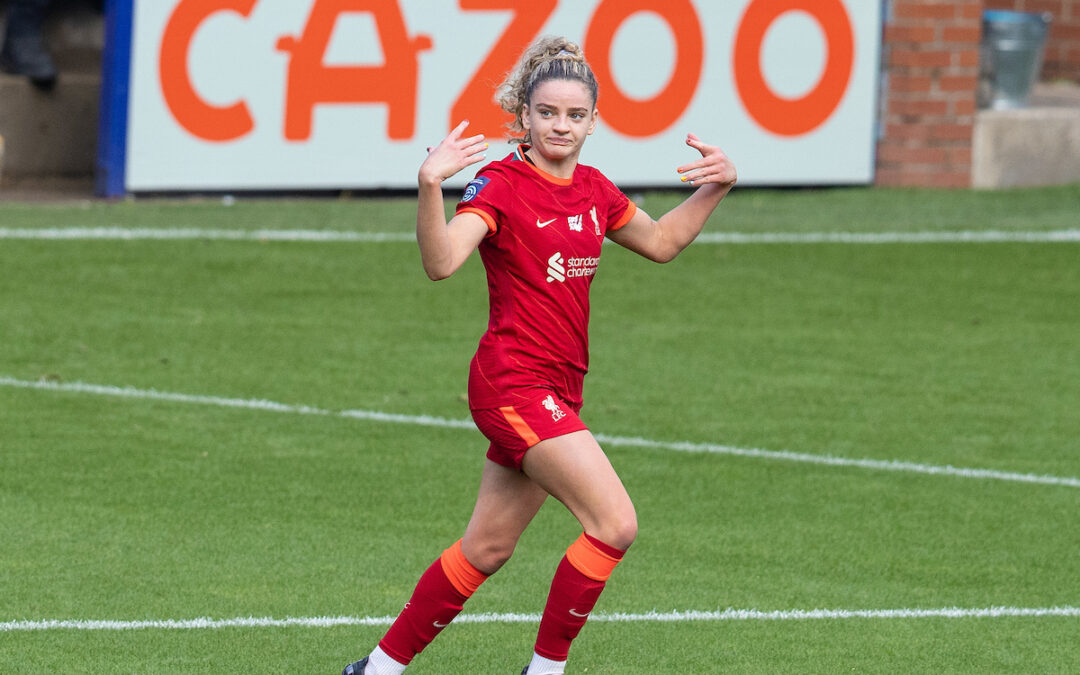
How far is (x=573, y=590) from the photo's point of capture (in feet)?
15.1

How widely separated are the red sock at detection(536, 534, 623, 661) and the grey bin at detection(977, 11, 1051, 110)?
1256 cm

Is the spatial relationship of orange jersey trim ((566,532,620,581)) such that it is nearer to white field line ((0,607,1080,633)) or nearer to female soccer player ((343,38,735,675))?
female soccer player ((343,38,735,675))

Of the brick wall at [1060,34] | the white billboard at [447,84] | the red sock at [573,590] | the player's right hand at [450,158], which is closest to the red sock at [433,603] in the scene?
the red sock at [573,590]

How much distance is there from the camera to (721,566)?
648cm

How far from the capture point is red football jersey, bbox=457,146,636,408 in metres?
4.54

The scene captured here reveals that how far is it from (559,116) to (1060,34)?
16956 millimetres

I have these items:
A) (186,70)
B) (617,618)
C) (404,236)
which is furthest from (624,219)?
(186,70)

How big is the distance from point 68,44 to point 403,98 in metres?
4.20

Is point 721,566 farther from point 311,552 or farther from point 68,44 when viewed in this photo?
point 68,44

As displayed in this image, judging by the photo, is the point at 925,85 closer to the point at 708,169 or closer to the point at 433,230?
the point at 708,169

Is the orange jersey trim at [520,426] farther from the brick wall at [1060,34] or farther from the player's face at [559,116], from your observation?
the brick wall at [1060,34]

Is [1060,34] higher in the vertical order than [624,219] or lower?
higher

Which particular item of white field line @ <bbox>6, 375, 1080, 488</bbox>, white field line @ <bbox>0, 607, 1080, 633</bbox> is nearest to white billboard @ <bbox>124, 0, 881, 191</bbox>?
white field line @ <bbox>6, 375, 1080, 488</bbox>

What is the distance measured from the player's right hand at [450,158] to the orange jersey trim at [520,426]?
0.65 meters
